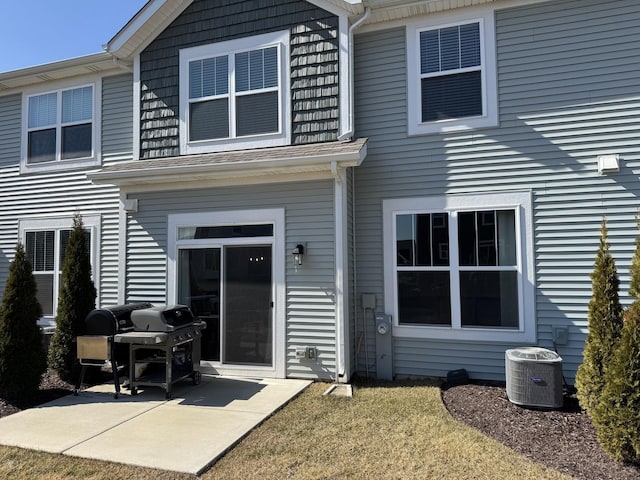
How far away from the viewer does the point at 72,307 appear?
21.4ft

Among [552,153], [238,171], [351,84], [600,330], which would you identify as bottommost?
[600,330]

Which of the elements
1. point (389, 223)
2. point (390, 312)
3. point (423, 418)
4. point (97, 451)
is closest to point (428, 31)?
point (389, 223)

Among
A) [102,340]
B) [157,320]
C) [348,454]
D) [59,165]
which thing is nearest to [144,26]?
[59,165]

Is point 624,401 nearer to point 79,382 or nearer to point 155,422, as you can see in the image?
point 155,422

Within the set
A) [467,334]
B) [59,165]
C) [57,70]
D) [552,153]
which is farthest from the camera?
[59,165]

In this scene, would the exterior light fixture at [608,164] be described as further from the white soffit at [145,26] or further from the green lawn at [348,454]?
the white soffit at [145,26]

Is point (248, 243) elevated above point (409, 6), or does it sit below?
below

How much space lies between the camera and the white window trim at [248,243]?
6.59 m

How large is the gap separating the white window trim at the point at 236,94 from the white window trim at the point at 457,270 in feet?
6.72

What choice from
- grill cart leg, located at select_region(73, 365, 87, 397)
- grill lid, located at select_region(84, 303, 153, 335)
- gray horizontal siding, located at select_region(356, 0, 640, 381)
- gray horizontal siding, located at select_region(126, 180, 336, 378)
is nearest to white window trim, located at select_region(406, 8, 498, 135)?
gray horizontal siding, located at select_region(356, 0, 640, 381)

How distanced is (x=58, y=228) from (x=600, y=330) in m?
9.12

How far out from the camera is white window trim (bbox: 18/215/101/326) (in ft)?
27.1

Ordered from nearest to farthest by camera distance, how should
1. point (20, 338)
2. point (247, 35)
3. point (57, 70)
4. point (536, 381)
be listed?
point (536, 381) → point (20, 338) → point (247, 35) → point (57, 70)

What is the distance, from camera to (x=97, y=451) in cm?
416
